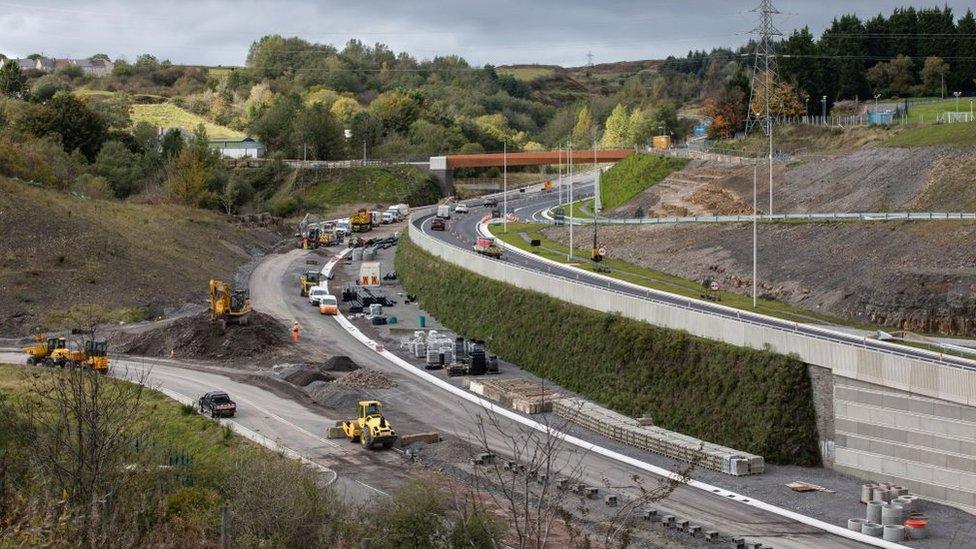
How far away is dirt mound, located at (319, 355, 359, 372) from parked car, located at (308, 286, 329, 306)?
18669mm

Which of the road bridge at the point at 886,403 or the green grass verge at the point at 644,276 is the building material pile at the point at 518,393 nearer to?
the road bridge at the point at 886,403

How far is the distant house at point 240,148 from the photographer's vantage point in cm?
16550

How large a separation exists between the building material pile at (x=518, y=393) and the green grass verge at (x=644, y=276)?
1174cm

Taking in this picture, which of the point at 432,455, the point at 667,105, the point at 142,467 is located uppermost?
the point at 667,105

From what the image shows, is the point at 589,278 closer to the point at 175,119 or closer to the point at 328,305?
the point at 328,305

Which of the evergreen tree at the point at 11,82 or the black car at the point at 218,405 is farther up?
the evergreen tree at the point at 11,82

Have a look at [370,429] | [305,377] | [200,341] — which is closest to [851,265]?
[305,377]

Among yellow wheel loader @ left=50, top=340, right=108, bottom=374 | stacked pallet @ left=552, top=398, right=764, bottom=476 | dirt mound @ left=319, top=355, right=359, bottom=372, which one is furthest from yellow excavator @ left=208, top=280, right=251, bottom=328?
stacked pallet @ left=552, top=398, right=764, bottom=476

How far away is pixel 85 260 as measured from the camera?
8569 centimetres

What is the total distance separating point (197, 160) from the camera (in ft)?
444

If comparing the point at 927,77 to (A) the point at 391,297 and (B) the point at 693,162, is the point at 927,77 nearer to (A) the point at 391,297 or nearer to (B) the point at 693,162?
(B) the point at 693,162

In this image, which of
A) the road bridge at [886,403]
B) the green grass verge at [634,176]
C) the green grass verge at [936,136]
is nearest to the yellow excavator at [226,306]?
the road bridge at [886,403]

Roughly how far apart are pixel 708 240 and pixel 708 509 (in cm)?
4276

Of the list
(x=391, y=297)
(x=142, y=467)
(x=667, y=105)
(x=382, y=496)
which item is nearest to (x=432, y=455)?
(x=382, y=496)
